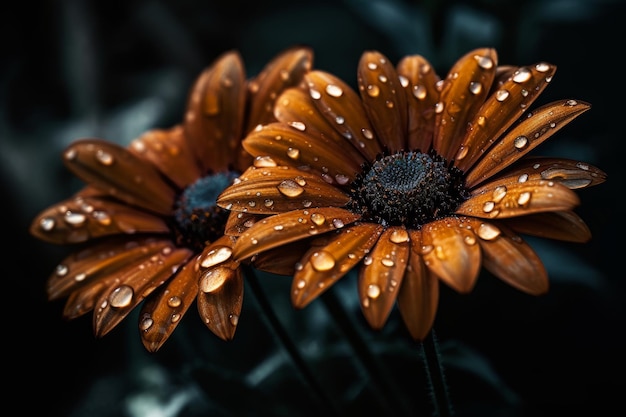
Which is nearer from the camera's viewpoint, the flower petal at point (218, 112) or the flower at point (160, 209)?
the flower at point (160, 209)

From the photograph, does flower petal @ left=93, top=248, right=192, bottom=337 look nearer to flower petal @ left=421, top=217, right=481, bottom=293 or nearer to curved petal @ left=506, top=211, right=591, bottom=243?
flower petal @ left=421, top=217, right=481, bottom=293

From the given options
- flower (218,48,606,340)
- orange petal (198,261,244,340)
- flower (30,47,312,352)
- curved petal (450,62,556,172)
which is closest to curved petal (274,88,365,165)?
flower (218,48,606,340)

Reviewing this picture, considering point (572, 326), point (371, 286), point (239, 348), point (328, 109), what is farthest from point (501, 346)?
point (371, 286)

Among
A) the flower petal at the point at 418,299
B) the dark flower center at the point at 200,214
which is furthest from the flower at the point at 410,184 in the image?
the dark flower center at the point at 200,214

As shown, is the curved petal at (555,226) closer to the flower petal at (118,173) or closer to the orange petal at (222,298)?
the orange petal at (222,298)

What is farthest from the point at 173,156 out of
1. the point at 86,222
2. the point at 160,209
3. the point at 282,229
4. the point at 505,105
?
the point at 505,105

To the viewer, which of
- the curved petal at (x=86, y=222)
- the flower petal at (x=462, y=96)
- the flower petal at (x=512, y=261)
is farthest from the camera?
the curved petal at (x=86, y=222)
